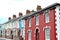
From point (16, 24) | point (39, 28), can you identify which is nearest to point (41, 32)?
point (39, 28)

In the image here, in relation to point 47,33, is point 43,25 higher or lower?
higher

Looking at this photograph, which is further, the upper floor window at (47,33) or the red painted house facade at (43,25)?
the upper floor window at (47,33)

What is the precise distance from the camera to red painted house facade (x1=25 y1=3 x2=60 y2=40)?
86.5 ft

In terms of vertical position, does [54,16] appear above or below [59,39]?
above

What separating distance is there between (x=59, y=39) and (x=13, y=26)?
1145 inches

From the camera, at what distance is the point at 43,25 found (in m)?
29.3

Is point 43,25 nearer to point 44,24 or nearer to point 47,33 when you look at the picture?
point 44,24

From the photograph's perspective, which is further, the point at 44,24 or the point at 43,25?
the point at 43,25

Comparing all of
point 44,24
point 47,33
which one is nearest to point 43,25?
point 44,24

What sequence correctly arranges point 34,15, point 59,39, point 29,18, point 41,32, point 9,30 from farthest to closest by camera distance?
point 9,30 < point 29,18 < point 34,15 < point 41,32 < point 59,39

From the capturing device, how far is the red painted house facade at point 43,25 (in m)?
26.4

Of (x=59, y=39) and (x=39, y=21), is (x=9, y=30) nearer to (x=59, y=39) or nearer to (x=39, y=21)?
(x=39, y=21)

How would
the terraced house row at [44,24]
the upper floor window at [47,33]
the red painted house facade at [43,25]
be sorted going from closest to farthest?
1. the terraced house row at [44,24]
2. the red painted house facade at [43,25]
3. the upper floor window at [47,33]

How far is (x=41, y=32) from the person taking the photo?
29906 millimetres
